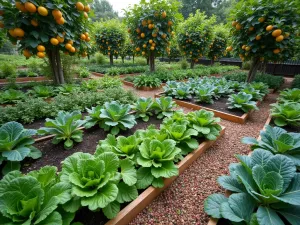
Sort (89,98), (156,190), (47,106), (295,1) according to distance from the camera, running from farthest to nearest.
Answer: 1. (295,1)
2. (89,98)
3. (47,106)
4. (156,190)

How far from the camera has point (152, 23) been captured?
5941 mm

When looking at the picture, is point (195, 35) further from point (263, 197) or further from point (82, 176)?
point (82, 176)

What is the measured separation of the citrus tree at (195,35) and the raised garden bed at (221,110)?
235 inches

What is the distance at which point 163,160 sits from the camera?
1.55m

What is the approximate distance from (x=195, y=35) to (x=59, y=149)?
9.35 m

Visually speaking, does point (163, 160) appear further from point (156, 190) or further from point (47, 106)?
point (47, 106)

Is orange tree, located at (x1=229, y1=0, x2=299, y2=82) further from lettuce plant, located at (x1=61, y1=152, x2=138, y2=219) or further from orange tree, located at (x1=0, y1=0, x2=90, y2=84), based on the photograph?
lettuce plant, located at (x1=61, y1=152, x2=138, y2=219)

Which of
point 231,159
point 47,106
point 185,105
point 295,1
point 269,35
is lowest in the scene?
point 231,159

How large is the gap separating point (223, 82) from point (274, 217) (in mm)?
4753

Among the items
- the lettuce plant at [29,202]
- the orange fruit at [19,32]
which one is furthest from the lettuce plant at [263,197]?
the orange fruit at [19,32]

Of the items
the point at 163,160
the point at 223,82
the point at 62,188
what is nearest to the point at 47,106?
the point at 62,188

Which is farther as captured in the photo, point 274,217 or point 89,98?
point 89,98

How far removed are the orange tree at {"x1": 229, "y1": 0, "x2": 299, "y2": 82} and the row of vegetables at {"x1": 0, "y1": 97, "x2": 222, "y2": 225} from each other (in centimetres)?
417

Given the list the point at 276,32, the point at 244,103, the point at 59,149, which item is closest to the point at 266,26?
the point at 276,32
